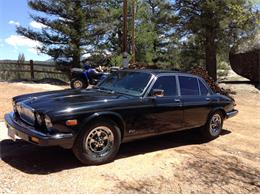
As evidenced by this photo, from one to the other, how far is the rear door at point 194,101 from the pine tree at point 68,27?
1223cm

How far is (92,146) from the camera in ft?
17.4

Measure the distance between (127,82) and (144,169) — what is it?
178 centimetres

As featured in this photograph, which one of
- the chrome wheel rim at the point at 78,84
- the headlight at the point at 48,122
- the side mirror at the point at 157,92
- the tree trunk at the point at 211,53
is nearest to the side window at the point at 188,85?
the side mirror at the point at 157,92

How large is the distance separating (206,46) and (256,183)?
1489 cm

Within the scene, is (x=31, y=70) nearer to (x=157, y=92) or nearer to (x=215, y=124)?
(x=215, y=124)

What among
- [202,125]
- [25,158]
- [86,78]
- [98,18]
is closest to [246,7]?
[98,18]

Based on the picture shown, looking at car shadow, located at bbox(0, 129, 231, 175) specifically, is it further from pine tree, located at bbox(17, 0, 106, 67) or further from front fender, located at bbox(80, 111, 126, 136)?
pine tree, located at bbox(17, 0, 106, 67)

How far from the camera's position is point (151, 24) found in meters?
27.9

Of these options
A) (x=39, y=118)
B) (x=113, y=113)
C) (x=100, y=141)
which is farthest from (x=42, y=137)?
(x=113, y=113)

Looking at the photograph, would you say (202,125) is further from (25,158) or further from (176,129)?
(25,158)

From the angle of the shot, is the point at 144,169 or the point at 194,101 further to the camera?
the point at 194,101

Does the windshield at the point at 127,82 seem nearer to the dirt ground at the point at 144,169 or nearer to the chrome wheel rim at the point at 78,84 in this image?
the dirt ground at the point at 144,169

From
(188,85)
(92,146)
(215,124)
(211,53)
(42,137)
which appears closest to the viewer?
(42,137)

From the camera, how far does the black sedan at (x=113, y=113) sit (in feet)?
16.5
